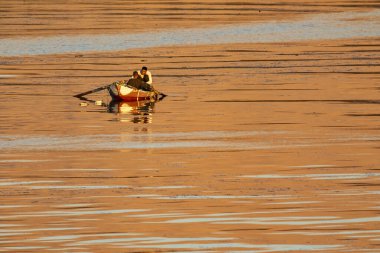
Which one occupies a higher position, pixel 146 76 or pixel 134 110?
pixel 146 76

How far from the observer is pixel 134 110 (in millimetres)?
46531

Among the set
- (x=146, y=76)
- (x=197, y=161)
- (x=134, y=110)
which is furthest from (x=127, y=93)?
(x=197, y=161)

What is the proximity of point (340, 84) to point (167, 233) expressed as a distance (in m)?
30.3

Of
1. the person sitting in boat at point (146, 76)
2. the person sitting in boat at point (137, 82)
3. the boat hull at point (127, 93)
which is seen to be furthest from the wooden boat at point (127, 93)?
the person sitting in boat at point (146, 76)

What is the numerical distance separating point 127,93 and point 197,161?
1821 centimetres

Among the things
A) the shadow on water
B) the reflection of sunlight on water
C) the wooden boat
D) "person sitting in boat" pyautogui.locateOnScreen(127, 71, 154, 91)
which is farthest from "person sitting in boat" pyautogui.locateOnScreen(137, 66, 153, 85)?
the reflection of sunlight on water

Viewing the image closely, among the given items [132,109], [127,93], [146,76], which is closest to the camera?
[132,109]

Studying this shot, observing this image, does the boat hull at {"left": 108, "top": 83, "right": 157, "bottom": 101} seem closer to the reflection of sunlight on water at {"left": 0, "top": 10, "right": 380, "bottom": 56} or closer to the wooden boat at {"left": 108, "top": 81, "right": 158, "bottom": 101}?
the wooden boat at {"left": 108, "top": 81, "right": 158, "bottom": 101}

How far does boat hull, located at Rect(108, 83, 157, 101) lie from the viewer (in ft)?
161

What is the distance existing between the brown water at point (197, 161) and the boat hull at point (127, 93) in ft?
2.91

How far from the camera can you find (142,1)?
117250mm

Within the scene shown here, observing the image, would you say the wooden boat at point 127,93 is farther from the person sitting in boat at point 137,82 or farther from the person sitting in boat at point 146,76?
the person sitting in boat at point 146,76

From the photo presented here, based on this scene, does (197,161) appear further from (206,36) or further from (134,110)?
(206,36)

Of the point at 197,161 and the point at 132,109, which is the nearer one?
the point at 197,161
